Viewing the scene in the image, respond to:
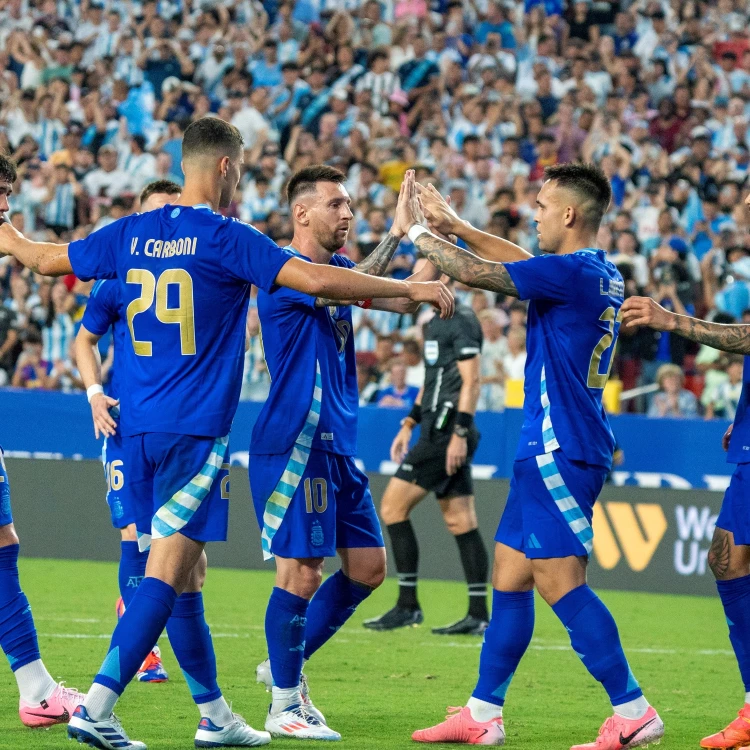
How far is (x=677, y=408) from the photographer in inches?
561

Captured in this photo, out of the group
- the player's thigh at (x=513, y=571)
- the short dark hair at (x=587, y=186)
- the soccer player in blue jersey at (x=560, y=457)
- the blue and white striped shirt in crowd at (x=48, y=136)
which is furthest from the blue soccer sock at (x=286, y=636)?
the blue and white striped shirt in crowd at (x=48, y=136)

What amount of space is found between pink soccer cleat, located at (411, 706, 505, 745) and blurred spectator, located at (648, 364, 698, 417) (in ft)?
29.0

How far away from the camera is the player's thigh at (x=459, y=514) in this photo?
988 cm

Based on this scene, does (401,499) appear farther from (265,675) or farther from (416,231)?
(416,231)

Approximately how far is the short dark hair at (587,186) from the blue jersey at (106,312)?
244 centimetres

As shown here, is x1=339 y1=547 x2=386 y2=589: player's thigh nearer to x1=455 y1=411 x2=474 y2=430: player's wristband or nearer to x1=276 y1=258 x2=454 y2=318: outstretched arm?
x1=276 y1=258 x2=454 y2=318: outstretched arm

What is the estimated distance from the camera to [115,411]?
7.25 meters

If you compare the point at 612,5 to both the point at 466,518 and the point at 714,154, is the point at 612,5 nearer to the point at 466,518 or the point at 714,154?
the point at 714,154

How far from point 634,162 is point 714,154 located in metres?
1.21

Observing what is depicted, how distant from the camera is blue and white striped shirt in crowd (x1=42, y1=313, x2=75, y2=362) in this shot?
1538cm

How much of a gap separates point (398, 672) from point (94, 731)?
3226 mm

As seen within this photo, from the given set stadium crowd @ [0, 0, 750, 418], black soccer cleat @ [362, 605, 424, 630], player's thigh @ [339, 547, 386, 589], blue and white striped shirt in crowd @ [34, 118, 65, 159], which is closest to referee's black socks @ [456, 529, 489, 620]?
black soccer cleat @ [362, 605, 424, 630]

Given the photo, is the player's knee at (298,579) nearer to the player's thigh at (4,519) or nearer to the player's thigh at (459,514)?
the player's thigh at (4,519)

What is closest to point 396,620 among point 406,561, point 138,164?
point 406,561
